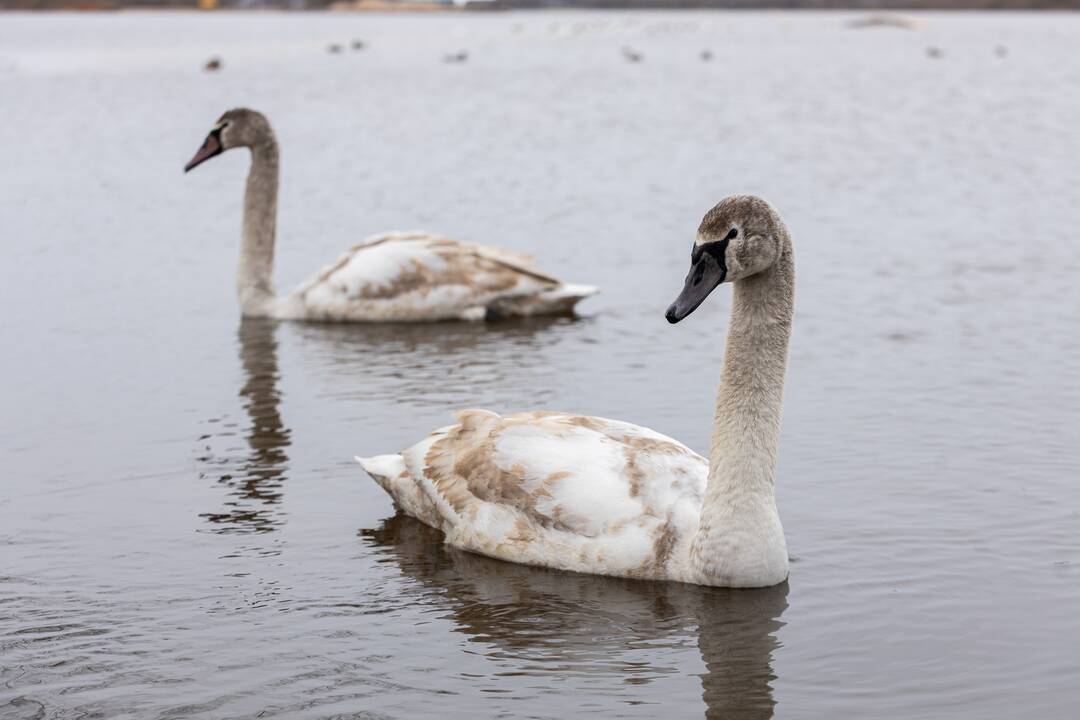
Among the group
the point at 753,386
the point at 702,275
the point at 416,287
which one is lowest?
the point at 753,386

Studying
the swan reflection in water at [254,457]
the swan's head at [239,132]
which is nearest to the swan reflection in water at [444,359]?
the swan reflection in water at [254,457]

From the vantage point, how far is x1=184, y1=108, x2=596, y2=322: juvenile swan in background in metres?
13.6

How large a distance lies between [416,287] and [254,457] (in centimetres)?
425

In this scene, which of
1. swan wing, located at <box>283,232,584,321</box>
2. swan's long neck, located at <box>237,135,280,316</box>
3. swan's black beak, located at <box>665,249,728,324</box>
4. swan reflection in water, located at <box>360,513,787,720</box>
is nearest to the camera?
swan reflection in water, located at <box>360,513,787,720</box>

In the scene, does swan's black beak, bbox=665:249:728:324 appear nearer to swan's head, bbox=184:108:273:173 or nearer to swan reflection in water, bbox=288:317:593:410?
swan reflection in water, bbox=288:317:593:410

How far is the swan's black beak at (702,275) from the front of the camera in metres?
6.86

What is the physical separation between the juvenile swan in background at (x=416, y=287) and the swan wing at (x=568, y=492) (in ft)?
18.1

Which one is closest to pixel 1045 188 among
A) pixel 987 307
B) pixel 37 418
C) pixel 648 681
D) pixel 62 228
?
pixel 987 307

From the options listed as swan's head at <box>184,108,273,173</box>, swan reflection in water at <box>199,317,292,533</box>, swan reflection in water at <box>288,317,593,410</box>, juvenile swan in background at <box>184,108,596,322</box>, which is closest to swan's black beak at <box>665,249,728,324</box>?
swan reflection in water at <box>199,317,292,533</box>

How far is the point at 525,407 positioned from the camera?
34.7 ft

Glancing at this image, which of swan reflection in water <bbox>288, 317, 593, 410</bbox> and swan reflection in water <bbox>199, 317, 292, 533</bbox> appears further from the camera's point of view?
swan reflection in water <bbox>288, 317, 593, 410</bbox>

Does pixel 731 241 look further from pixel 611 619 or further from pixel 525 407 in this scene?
pixel 525 407

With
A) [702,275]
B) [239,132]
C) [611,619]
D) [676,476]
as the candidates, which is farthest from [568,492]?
[239,132]

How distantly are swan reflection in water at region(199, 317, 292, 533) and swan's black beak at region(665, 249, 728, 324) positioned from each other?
2.64m
